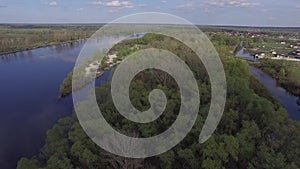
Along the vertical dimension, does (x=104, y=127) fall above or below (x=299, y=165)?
above

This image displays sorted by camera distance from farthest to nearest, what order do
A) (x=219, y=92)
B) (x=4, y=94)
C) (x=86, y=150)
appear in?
(x=4, y=94), (x=219, y=92), (x=86, y=150)

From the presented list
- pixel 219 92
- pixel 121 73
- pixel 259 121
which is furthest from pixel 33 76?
pixel 259 121

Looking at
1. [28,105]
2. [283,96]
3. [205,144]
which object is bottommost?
[28,105]

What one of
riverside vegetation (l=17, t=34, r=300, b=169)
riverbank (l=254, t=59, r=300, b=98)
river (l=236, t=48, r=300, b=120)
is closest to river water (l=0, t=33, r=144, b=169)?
riverside vegetation (l=17, t=34, r=300, b=169)

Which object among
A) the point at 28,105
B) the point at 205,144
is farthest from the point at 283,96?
the point at 28,105

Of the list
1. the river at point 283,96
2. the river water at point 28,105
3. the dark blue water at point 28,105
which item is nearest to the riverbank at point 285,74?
the river at point 283,96

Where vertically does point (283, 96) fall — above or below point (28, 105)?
above

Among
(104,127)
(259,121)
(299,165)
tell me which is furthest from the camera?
(259,121)

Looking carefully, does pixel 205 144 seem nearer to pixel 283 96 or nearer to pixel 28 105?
pixel 28 105

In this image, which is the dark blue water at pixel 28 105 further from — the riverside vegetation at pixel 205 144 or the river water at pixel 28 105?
the riverside vegetation at pixel 205 144

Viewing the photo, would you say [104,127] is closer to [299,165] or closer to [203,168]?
[203,168]
